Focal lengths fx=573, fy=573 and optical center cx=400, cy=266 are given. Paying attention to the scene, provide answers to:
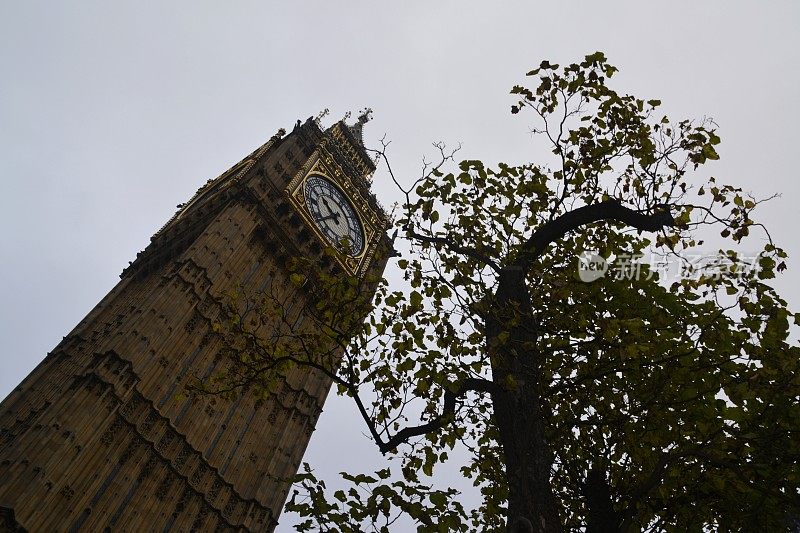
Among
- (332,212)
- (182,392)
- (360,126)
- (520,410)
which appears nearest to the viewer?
(520,410)

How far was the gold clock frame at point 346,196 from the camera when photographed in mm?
35094

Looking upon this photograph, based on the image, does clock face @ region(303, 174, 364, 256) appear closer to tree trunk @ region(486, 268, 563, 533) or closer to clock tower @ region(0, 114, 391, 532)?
clock tower @ region(0, 114, 391, 532)

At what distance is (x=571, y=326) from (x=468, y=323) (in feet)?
4.91

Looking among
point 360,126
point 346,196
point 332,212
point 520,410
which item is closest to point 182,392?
point 520,410

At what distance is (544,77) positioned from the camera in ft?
27.4

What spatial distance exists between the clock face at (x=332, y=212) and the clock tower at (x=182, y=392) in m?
0.11

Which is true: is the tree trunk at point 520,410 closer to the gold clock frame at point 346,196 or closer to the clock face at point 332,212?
the gold clock frame at point 346,196

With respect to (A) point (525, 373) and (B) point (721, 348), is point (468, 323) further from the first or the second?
(B) point (721, 348)

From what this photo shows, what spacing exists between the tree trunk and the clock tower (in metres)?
2.75

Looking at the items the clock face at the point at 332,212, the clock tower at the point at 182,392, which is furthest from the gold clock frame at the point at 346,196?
the clock face at the point at 332,212

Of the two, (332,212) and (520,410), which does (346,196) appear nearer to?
(332,212)

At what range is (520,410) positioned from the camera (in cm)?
645

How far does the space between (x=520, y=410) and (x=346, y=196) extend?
34.5m

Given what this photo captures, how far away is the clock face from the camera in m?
36.4
